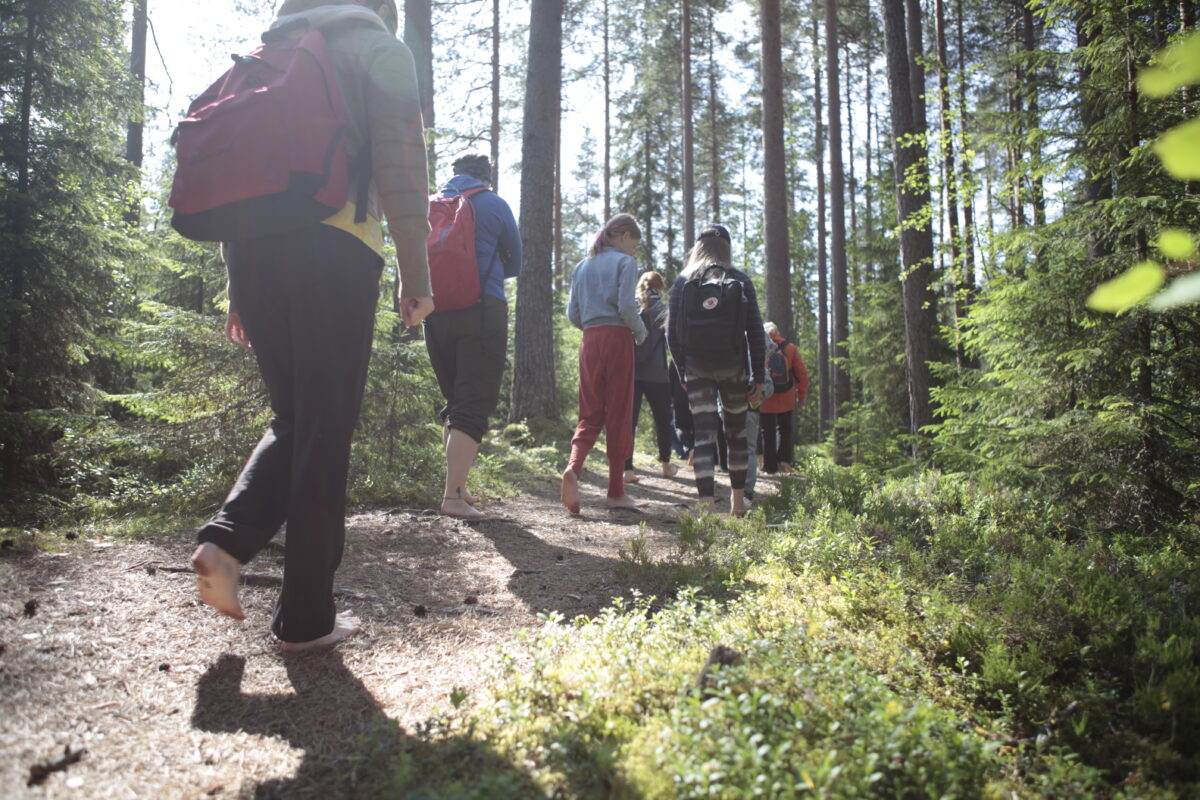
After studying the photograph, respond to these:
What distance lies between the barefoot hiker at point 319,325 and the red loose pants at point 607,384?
306 cm

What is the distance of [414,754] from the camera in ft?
6.23

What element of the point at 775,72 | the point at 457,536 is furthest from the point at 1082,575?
the point at 775,72

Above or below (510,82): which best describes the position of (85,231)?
below

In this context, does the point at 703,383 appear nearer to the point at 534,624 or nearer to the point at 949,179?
the point at 534,624

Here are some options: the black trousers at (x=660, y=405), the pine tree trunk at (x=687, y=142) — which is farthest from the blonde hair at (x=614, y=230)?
the pine tree trunk at (x=687, y=142)

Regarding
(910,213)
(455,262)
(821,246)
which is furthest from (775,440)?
(821,246)

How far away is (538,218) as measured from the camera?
1003 cm

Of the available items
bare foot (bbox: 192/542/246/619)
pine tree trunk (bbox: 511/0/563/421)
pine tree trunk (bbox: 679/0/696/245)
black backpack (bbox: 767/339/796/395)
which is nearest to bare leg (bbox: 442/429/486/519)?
bare foot (bbox: 192/542/246/619)

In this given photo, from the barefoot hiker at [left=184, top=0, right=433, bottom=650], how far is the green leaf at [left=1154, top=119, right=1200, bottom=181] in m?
2.27

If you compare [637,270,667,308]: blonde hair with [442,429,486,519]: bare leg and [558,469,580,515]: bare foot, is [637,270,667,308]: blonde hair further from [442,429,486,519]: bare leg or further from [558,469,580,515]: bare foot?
[442,429,486,519]: bare leg

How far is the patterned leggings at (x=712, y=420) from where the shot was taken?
18.5 feet

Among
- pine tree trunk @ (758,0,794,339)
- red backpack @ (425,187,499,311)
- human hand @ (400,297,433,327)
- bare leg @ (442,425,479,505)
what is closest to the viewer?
human hand @ (400,297,433,327)

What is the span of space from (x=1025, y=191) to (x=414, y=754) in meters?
6.06

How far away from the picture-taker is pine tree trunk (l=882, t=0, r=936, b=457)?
846cm
